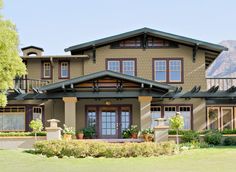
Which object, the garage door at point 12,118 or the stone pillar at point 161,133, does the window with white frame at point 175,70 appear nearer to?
the stone pillar at point 161,133

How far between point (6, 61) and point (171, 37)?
1202 centimetres

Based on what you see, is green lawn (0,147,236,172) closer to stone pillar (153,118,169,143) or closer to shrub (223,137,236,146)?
stone pillar (153,118,169,143)

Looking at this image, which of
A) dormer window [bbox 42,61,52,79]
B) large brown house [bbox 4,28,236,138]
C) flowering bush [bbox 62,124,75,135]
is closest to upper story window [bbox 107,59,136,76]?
large brown house [bbox 4,28,236,138]

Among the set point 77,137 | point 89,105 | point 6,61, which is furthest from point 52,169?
point 89,105

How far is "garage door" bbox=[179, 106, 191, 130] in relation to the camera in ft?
114

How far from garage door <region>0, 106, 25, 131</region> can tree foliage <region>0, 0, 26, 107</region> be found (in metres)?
6.95

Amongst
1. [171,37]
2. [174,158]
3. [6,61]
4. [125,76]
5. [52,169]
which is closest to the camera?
[52,169]

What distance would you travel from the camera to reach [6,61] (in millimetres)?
27047

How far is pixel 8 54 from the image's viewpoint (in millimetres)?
27078

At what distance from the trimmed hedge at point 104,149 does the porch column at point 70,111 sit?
7.22 meters

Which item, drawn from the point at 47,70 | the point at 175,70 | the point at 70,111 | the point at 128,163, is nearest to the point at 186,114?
the point at 175,70

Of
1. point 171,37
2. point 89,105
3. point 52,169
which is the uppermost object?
point 171,37

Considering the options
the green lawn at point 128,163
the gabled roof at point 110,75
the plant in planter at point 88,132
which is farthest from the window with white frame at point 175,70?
the green lawn at point 128,163

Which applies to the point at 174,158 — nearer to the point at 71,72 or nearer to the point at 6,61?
the point at 6,61
